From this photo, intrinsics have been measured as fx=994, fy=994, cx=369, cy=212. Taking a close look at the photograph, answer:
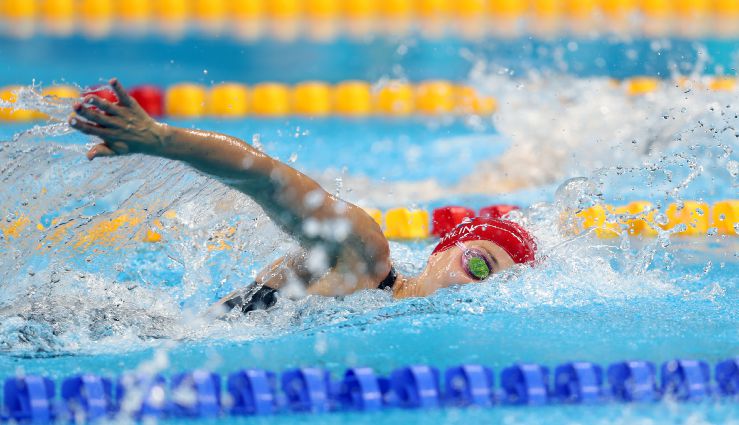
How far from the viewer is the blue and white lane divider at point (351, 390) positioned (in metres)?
2.22

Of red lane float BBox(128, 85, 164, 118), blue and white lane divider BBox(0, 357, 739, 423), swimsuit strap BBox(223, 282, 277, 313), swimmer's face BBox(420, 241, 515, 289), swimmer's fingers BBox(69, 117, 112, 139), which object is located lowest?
blue and white lane divider BBox(0, 357, 739, 423)

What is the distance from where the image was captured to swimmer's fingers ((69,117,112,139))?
197cm

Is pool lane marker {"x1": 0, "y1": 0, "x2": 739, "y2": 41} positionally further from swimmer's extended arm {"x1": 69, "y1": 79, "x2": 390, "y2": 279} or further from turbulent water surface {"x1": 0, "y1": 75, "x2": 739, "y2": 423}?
swimmer's extended arm {"x1": 69, "y1": 79, "x2": 390, "y2": 279}

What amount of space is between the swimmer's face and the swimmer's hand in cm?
101

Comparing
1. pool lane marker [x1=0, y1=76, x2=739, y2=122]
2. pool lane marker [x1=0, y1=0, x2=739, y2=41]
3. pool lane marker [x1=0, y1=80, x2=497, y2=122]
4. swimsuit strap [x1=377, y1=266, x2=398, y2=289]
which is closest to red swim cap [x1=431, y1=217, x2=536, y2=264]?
swimsuit strap [x1=377, y1=266, x2=398, y2=289]

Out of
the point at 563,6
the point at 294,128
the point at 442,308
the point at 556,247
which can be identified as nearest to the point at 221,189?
the point at 442,308

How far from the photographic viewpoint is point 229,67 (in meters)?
7.50

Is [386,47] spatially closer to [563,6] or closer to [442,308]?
[563,6]

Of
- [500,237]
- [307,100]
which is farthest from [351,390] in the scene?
[307,100]

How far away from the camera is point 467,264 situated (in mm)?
2768

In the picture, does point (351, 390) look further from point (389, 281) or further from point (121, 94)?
point (121, 94)

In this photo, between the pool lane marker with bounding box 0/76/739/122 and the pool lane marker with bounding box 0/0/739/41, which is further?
the pool lane marker with bounding box 0/0/739/41

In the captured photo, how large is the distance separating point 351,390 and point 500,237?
2.55 ft

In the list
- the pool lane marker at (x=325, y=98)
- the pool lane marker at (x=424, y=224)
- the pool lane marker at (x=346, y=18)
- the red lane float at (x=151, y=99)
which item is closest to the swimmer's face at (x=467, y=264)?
the pool lane marker at (x=424, y=224)
